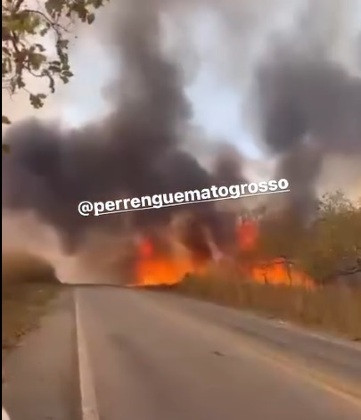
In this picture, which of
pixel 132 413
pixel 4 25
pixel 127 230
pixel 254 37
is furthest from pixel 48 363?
pixel 254 37

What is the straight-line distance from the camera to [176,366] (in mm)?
1333

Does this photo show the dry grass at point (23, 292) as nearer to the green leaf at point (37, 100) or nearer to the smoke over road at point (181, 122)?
the smoke over road at point (181, 122)

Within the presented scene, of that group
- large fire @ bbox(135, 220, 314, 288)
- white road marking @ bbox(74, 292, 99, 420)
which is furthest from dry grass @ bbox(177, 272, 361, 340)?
white road marking @ bbox(74, 292, 99, 420)

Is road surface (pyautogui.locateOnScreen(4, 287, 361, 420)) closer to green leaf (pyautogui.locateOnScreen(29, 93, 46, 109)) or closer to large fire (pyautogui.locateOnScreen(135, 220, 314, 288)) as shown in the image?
large fire (pyautogui.locateOnScreen(135, 220, 314, 288))

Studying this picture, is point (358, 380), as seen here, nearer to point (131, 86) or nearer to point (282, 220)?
point (282, 220)

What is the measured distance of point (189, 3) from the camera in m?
1.42

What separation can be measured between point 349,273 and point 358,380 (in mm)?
206

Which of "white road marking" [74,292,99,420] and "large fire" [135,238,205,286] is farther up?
"large fire" [135,238,205,286]

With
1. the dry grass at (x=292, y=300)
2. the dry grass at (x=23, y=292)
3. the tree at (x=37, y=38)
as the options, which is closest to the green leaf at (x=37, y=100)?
the tree at (x=37, y=38)

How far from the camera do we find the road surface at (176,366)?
4.21 ft

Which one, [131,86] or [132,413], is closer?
[132,413]

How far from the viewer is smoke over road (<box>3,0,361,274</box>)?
4.46 ft

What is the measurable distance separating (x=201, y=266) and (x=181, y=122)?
280 millimetres

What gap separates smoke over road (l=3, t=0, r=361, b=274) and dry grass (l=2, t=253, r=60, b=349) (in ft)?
0.24
